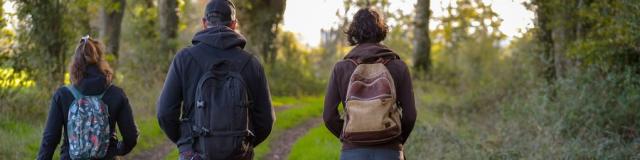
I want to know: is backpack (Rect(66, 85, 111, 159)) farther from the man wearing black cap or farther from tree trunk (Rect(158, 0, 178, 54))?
tree trunk (Rect(158, 0, 178, 54))

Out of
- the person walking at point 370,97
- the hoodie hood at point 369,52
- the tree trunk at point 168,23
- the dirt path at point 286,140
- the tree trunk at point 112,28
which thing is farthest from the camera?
the tree trunk at point 168,23

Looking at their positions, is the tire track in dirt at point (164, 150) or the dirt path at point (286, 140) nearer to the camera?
the tire track in dirt at point (164, 150)

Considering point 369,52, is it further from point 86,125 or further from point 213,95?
point 86,125

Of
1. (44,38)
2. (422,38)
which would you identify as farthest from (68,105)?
(422,38)

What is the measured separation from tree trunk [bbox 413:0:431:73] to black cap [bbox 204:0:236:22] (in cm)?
2405

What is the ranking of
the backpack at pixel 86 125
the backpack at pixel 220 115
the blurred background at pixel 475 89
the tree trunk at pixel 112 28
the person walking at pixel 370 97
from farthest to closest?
the tree trunk at pixel 112 28
the blurred background at pixel 475 89
the backpack at pixel 86 125
the person walking at pixel 370 97
the backpack at pixel 220 115

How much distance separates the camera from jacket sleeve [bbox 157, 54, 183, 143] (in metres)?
5.25

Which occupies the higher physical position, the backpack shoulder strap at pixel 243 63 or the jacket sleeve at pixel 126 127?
the backpack shoulder strap at pixel 243 63

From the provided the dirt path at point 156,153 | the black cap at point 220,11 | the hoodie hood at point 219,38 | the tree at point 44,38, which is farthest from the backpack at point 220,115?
the tree at point 44,38

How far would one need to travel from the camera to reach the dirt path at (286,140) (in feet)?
44.7

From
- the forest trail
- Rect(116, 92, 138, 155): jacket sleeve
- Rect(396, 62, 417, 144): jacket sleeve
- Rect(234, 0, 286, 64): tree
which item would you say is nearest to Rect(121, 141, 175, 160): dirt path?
the forest trail

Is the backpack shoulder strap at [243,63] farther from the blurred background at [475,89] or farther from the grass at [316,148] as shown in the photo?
the grass at [316,148]

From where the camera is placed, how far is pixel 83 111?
599cm

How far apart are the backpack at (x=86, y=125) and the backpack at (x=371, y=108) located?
6.07ft
